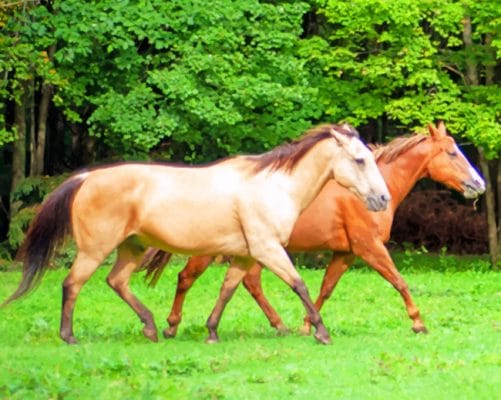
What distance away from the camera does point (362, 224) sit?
1648cm

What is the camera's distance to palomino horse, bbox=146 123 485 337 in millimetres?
16031

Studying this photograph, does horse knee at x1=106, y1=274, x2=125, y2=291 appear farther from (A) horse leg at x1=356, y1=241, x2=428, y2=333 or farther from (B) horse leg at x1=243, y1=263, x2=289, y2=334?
(A) horse leg at x1=356, y1=241, x2=428, y2=333

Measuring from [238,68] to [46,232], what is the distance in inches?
569

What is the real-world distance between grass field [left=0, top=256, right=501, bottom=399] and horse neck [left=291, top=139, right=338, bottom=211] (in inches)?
58.0

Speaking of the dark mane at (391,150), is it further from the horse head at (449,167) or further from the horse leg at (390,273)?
the horse leg at (390,273)

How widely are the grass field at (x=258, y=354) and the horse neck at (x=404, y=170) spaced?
153cm

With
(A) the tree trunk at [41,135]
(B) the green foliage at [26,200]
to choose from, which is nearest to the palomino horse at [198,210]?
(B) the green foliage at [26,200]

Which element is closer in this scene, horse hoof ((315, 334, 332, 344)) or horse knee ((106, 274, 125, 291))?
horse hoof ((315, 334, 332, 344))

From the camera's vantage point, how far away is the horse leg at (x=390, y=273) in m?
15.7

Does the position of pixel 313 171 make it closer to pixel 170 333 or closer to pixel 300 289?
pixel 300 289

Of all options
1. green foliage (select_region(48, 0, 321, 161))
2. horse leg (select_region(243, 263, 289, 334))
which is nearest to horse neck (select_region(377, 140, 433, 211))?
horse leg (select_region(243, 263, 289, 334))

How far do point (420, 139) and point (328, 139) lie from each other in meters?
2.97

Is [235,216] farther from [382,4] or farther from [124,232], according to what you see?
[382,4]

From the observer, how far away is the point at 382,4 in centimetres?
2789
